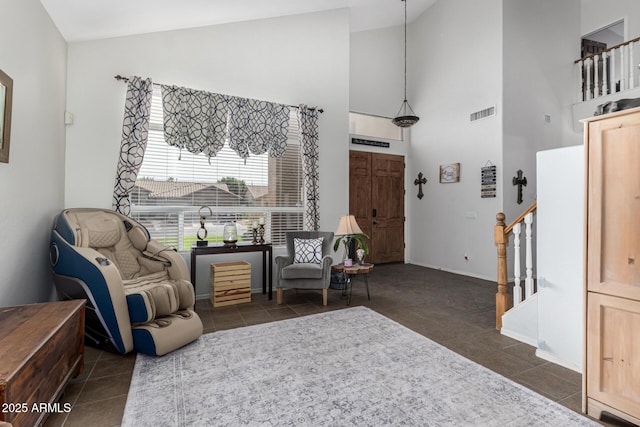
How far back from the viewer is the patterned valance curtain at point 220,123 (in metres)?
3.81

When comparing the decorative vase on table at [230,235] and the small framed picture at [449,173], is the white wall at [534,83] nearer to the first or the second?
the small framed picture at [449,173]

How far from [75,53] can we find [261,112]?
217 centimetres

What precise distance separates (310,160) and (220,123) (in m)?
Result: 1.37

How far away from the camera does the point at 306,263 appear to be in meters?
3.94

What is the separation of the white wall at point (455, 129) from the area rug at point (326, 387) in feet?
11.3

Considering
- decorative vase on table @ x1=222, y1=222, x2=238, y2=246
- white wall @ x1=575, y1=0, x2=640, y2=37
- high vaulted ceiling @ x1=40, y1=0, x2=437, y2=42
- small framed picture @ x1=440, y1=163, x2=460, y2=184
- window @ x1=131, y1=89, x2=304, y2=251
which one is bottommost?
decorative vase on table @ x1=222, y1=222, x2=238, y2=246

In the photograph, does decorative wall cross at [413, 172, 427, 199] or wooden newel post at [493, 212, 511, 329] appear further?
decorative wall cross at [413, 172, 427, 199]

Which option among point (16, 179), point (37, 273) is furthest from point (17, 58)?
point (37, 273)

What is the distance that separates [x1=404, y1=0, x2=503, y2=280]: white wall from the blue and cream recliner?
4.77 metres

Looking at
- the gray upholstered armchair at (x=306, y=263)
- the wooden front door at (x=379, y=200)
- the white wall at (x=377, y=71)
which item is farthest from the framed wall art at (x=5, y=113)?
the white wall at (x=377, y=71)

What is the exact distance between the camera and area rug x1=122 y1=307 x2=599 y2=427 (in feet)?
5.55

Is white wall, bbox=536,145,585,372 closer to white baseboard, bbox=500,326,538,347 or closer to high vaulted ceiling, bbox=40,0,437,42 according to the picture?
white baseboard, bbox=500,326,538,347

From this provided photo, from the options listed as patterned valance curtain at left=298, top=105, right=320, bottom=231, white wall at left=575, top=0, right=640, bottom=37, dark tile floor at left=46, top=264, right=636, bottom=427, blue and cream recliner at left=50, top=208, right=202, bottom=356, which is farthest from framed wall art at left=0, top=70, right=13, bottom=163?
white wall at left=575, top=0, right=640, bottom=37

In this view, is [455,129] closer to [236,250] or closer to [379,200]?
[379,200]
